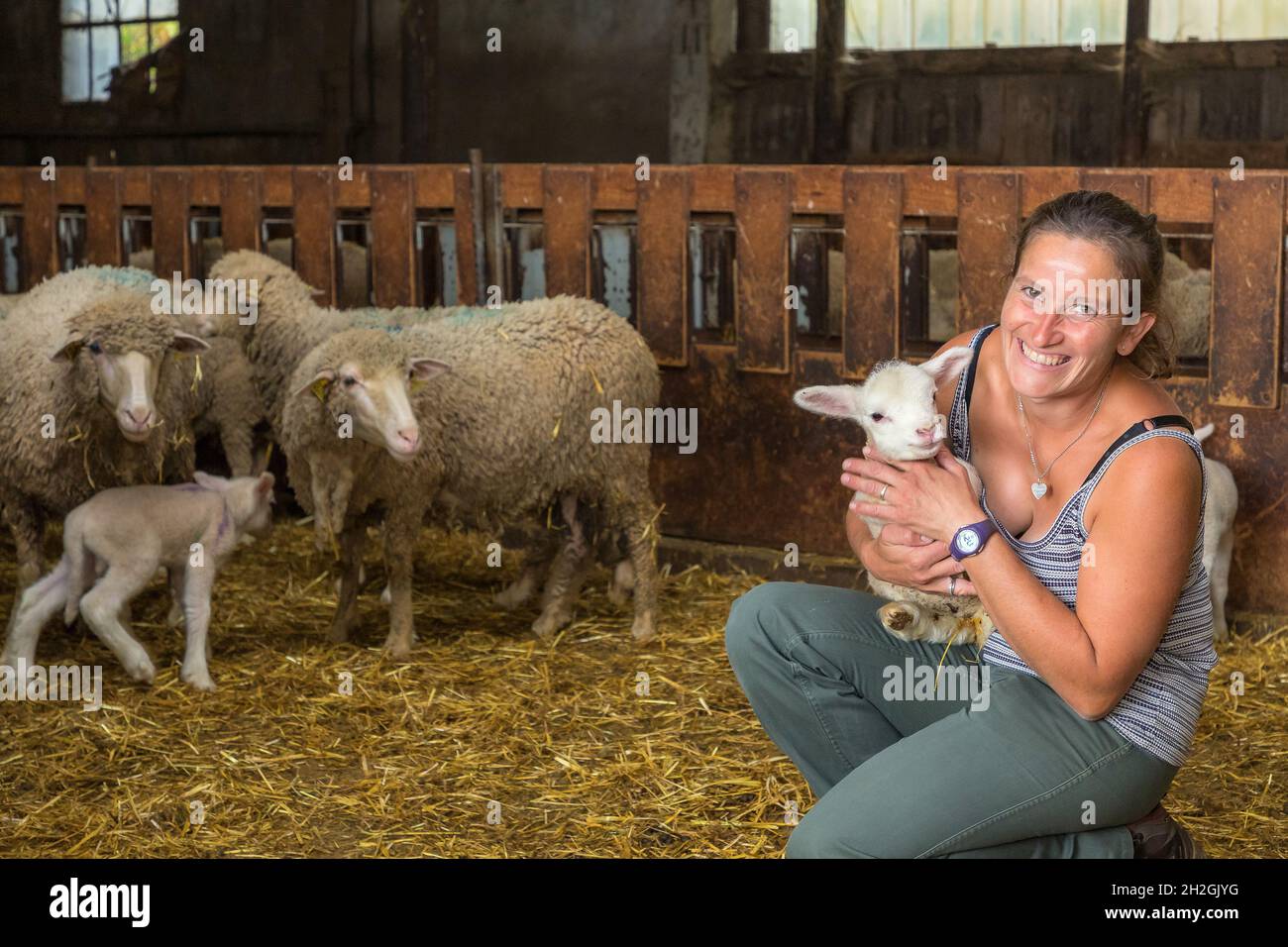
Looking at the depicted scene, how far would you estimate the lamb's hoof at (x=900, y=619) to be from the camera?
2.86 metres

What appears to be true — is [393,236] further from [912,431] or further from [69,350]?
[912,431]

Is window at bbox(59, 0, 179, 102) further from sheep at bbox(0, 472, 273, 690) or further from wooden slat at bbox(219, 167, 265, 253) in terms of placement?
sheep at bbox(0, 472, 273, 690)

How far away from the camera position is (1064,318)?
250 centimetres

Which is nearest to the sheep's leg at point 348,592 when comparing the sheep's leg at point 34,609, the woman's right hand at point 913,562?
the sheep's leg at point 34,609

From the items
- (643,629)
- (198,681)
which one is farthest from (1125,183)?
(198,681)

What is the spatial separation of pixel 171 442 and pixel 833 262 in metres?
3.55

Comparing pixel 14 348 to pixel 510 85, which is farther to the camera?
pixel 510 85

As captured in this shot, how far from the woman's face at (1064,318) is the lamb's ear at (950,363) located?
0.36 m

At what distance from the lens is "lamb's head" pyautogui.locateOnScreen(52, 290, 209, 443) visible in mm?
4738

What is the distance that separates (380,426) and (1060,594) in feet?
8.62

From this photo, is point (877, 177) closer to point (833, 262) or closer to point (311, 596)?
point (833, 262)

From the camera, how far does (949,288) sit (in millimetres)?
7332
